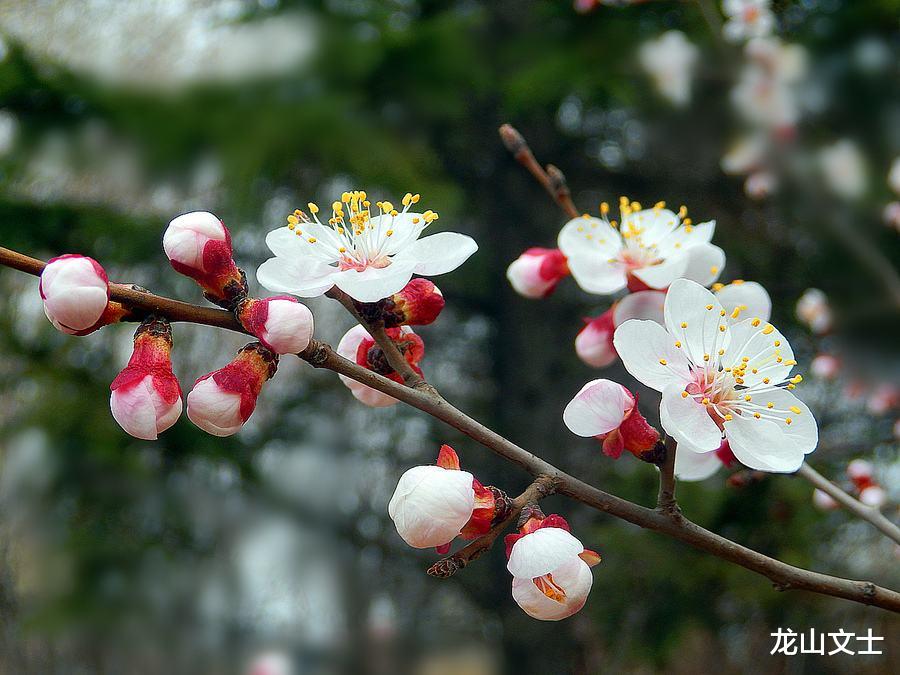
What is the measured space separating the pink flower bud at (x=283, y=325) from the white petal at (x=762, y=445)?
1.02ft

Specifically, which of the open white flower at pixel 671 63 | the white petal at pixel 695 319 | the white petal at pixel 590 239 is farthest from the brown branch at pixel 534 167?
the open white flower at pixel 671 63

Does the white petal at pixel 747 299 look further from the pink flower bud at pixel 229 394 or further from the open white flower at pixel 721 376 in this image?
the pink flower bud at pixel 229 394

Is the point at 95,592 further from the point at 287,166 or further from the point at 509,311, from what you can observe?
the point at 509,311

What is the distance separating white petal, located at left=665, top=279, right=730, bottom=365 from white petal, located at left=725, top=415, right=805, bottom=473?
6 centimetres

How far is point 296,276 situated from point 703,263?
0.36 meters

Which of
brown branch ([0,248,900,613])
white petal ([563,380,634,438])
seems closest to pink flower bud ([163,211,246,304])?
brown branch ([0,248,900,613])

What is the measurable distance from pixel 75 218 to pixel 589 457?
1919 mm

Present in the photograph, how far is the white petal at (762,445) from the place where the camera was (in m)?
0.55

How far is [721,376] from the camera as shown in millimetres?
607

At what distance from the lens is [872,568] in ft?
8.68

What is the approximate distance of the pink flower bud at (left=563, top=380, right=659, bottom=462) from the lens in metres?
0.54

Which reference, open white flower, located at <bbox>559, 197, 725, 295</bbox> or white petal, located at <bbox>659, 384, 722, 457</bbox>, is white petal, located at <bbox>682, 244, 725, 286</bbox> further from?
white petal, located at <bbox>659, 384, 722, 457</bbox>

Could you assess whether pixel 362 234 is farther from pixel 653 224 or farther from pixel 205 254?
pixel 653 224

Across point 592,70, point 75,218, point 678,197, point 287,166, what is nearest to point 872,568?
point 678,197
